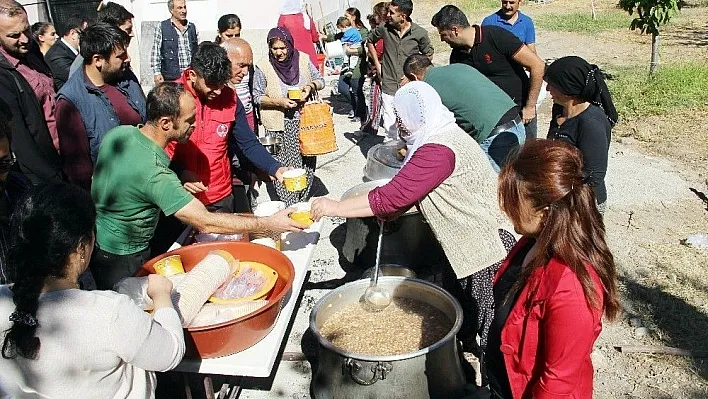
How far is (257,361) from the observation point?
241 centimetres

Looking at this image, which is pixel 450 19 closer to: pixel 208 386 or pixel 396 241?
pixel 396 241

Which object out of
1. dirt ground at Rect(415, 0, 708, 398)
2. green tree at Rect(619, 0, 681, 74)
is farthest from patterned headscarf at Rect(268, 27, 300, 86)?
green tree at Rect(619, 0, 681, 74)

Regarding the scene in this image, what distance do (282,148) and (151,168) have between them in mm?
3000

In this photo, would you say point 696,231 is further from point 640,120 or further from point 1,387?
point 1,387

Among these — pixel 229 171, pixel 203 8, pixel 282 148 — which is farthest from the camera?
pixel 203 8

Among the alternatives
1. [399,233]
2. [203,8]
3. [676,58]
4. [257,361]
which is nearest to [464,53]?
[399,233]

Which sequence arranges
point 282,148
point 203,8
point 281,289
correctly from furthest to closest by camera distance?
point 203,8 → point 282,148 → point 281,289

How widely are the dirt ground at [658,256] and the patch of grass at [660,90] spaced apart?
0.32 m

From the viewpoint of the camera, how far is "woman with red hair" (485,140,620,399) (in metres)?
1.91

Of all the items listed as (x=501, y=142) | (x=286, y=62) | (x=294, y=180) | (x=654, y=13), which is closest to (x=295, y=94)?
(x=286, y=62)

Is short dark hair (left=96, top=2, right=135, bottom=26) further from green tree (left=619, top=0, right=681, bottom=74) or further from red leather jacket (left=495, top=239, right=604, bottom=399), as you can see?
green tree (left=619, top=0, right=681, bottom=74)

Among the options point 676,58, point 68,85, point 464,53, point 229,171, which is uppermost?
point 68,85

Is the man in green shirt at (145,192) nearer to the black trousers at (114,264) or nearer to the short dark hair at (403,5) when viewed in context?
the black trousers at (114,264)

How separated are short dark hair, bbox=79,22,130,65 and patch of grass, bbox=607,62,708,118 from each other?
7.81 m
